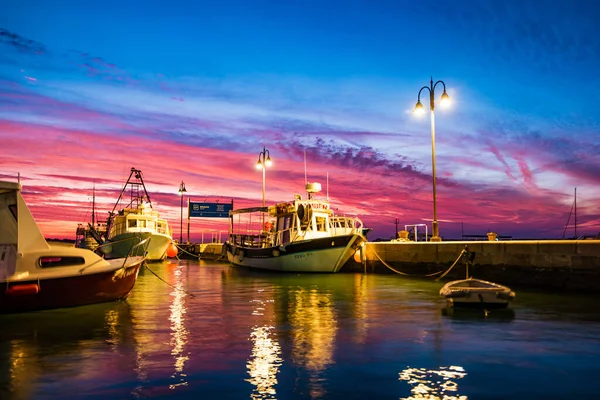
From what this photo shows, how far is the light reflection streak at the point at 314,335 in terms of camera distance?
7.75 m

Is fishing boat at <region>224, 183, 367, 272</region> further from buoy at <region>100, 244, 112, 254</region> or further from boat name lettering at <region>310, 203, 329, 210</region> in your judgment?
buoy at <region>100, 244, 112, 254</region>

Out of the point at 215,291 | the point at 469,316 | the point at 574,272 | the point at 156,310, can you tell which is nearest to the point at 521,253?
the point at 574,272

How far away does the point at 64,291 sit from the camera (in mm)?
13656

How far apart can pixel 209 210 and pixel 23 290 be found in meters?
51.6

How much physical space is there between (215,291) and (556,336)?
13.8 metres

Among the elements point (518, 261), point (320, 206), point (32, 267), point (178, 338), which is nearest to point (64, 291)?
point (32, 267)

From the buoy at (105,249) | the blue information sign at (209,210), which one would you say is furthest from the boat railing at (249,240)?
the blue information sign at (209,210)

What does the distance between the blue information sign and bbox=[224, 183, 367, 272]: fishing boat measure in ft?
86.4

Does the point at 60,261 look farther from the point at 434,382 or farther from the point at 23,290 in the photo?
the point at 434,382

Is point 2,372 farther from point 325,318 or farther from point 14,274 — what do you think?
point 325,318

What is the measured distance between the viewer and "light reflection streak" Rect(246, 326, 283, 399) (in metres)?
6.75

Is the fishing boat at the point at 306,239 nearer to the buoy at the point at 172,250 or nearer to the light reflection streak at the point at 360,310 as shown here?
the light reflection streak at the point at 360,310

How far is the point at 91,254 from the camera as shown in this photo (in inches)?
572

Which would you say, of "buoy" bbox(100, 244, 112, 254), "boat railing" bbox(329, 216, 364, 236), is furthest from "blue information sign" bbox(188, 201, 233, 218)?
"boat railing" bbox(329, 216, 364, 236)
